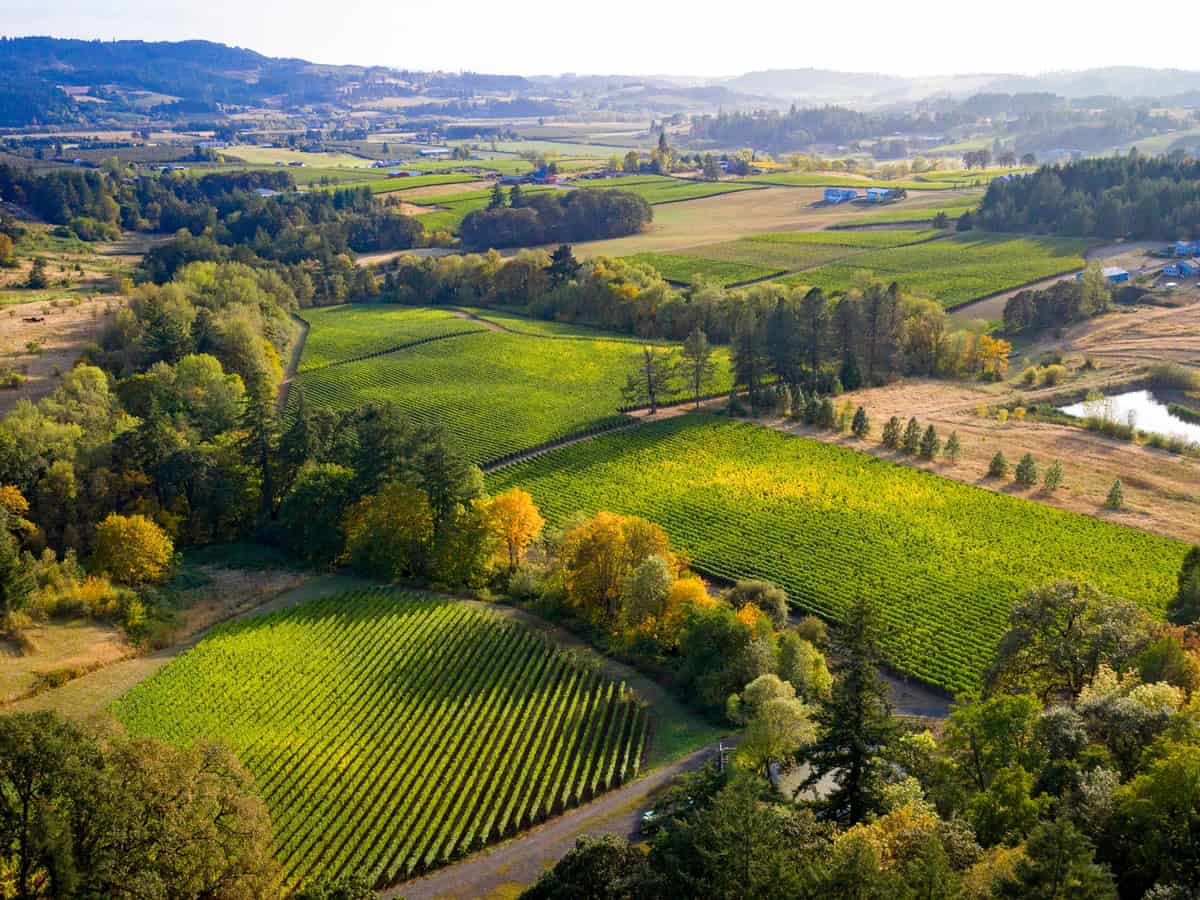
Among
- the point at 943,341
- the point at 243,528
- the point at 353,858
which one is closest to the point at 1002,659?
the point at 353,858

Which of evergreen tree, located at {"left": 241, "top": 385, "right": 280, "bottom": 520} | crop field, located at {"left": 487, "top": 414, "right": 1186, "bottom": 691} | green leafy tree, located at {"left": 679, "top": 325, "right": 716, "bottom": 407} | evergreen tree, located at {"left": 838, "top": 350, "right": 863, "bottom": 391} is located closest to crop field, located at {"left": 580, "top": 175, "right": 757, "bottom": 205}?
green leafy tree, located at {"left": 679, "top": 325, "right": 716, "bottom": 407}

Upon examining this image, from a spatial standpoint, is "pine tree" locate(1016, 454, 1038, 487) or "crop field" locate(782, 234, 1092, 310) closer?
"pine tree" locate(1016, 454, 1038, 487)

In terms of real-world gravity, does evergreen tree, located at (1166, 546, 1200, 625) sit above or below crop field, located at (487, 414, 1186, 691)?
above

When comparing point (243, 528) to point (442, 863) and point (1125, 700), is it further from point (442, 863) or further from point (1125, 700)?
point (1125, 700)

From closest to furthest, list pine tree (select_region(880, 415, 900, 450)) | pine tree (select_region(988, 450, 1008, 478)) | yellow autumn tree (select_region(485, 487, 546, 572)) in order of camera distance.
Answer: yellow autumn tree (select_region(485, 487, 546, 572)) → pine tree (select_region(988, 450, 1008, 478)) → pine tree (select_region(880, 415, 900, 450))

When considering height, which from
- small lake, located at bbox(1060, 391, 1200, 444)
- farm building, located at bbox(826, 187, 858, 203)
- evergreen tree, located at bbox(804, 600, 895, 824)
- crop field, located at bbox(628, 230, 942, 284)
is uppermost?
farm building, located at bbox(826, 187, 858, 203)

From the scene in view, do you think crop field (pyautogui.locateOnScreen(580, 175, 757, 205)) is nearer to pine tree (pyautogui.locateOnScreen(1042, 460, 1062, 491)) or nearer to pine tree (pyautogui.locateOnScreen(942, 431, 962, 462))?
pine tree (pyautogui.locateOnScreen(942, 431, 962, 462))

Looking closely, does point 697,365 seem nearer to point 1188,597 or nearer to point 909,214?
point 1188,597
